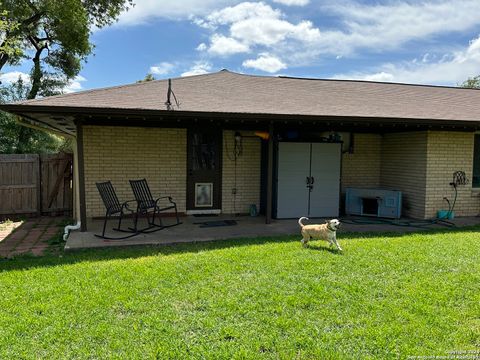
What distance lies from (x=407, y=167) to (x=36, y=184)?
9.36 meters

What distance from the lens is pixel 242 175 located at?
30.6 ft

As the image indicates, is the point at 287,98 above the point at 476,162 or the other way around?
above

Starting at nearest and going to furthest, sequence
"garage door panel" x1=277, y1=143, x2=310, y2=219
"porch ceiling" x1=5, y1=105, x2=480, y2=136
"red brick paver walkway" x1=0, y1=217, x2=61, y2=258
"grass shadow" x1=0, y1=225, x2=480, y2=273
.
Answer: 1. "grass shadow" x1=0, y1=225, x2=480, y2=273
2. "red brick paver walkway" x1=0, y1=217, x2=61, y2=258
3. "porch ceiling" x1=5, y1=105, x2=480, y2=136
4. "garage door panel" x1=277, y1=143, x2=310, y2=219

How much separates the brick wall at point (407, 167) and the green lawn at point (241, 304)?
347cm

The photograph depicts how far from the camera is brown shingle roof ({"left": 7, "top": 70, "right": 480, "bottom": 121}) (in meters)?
7.00

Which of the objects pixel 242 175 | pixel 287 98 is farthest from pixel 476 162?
pixel 242 175

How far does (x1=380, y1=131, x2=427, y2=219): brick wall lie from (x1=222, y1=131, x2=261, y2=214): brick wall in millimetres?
3527

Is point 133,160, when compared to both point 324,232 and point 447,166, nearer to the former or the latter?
point 324,232

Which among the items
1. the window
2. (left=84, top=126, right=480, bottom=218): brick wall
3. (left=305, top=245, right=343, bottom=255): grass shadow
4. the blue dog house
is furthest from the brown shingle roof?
(left=305, top=245, right=343, bottom=255): grass shadow

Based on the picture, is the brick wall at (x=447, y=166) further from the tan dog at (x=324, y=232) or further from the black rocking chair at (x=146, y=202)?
the black rocking chair at (x=146, y=202)

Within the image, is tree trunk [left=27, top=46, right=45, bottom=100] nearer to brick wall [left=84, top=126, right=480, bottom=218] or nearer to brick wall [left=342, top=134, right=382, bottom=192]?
brick wall [left=84, top=126, right=480, bottom=218]

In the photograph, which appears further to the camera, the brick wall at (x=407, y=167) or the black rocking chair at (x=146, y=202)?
the brick wall at (x=407, y=167)

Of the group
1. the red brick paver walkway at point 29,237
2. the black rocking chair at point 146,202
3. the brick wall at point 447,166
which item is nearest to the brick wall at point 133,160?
the black rocking chair at point 146,202

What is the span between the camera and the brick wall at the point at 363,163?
10094mm
